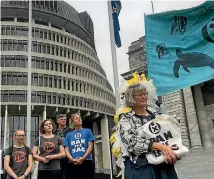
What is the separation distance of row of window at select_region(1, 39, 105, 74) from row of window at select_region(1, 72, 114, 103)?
16.2 ft

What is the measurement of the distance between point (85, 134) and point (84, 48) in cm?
5812

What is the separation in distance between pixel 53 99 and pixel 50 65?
6498 mm

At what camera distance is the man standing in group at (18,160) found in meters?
6.61

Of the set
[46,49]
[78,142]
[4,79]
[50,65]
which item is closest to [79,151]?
[78,142]

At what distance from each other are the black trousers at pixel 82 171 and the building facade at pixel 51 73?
43963 mm

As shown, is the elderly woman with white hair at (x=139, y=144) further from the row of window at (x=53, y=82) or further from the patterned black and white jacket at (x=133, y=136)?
the row of window at (x=53, y=82)

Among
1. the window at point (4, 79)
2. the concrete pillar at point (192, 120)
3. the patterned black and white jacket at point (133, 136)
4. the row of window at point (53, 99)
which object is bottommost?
the patterned black and white jacket at point (133, 136)

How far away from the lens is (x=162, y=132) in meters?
3.40

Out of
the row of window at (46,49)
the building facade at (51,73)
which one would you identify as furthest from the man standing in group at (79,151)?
the row of window at (46,49)

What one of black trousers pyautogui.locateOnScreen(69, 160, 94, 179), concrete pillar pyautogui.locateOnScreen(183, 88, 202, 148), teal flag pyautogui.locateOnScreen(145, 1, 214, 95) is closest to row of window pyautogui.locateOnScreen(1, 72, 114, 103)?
concrete pillar pyautogui.locateOnScreen(183, 88, 202, 148)

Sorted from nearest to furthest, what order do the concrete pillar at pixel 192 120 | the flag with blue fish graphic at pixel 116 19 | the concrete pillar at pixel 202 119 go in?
the flag with blue fish graphic at pixel 116 19 → the concrete pillar at pixel 192 120 → the concrete pillar at pixel 202 119

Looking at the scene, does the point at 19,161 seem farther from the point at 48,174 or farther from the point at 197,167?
the point at 197,167

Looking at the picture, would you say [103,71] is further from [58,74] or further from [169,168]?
[169,168]

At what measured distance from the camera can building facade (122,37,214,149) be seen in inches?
680
